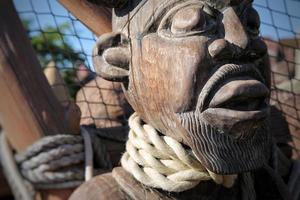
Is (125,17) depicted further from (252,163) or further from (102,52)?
(252,163)

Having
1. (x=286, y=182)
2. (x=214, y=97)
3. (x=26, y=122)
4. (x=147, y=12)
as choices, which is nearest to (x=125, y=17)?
(x=147, y=12)

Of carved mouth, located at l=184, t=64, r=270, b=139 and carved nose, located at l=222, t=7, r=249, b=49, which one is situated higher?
carved nose, located at l=222, t=7, r=249, b=49

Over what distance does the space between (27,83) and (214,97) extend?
46cm

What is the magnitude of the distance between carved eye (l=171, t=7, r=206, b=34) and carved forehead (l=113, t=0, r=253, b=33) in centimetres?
3

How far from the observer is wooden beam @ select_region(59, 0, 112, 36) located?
49.2 inches

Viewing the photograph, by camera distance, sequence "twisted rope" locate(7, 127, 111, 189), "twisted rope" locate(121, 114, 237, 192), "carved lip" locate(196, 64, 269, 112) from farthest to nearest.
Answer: "twisted rope" locate(7, 127, 111, 189), "twisted rope" locate(121, 114, 237, 192), "carved lip" locate(196, 64, 269, 112)

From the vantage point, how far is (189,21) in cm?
93

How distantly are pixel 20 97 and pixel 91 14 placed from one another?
224mm

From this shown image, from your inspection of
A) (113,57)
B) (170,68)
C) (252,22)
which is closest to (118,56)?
(113,57)

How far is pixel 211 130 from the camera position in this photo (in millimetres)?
920

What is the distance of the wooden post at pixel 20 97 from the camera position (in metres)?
1.21

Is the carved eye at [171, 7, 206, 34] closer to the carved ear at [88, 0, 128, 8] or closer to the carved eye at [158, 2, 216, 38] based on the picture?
the carved eye at [158, 2, 216, 38]

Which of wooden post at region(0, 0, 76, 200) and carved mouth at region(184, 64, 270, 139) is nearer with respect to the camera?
carved mouth at region(184, 64, 270, 139)

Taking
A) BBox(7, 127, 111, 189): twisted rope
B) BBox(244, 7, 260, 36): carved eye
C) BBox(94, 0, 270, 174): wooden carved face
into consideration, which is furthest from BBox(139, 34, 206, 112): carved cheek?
BBox(7, 127, 111, 189): twisted rope
